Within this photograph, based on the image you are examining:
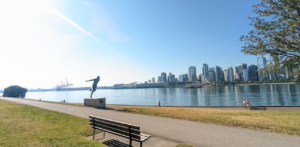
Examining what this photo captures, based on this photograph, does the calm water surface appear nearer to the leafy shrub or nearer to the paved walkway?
the leafy shrub

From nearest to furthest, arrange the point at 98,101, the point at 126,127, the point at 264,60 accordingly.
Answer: the point at 126,127, the point at 264,60, the point at 98,101

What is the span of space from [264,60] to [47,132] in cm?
950

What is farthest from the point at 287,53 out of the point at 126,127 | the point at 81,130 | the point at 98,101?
the point at 98,101

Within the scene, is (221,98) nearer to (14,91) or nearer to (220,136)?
(220,136)

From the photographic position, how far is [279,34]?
6.92 meters

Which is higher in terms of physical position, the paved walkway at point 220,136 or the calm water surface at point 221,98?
the paved walkway at point 220,136

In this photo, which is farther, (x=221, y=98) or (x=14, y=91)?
(x=14, y=91)

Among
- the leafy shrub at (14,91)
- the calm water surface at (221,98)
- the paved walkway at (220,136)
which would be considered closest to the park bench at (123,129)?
the paved walkway at (220,136)

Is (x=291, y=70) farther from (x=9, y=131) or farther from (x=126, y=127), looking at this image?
(x=9, y=131)

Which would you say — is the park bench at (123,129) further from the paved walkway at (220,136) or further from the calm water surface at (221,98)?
the calm water surface at (221,98)

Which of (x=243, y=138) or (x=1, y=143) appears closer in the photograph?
(x=1, y=143)

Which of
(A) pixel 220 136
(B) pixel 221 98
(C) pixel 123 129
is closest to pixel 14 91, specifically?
(B) pixel 221 98

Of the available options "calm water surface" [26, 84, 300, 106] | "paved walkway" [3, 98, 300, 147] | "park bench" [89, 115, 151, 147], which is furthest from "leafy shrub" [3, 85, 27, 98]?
"paved walkway" [3, 98, 300, 147]

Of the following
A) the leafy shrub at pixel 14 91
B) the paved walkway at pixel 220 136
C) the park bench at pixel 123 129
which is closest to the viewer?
the park bench at pixel 123 129
